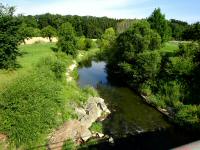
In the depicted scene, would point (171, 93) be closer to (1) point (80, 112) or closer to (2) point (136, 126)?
(2) point (136, 126)

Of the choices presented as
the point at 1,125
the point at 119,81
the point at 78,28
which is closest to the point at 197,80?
the point at 119,81

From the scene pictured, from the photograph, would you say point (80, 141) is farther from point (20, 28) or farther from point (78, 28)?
point (78, 28)

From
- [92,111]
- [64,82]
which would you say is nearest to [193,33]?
[64,82]

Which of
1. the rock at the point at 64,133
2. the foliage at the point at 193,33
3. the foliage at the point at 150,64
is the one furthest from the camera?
the foliage at the point at 193,33

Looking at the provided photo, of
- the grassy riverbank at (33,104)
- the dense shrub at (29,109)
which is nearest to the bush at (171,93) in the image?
the grassy riverbank at (33,104)

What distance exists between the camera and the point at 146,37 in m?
51.1

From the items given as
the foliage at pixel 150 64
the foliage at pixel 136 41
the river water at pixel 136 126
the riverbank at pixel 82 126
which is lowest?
the river water at pixel 136 126

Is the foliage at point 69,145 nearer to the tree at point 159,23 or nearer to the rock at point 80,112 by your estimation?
the rock at point 80,112

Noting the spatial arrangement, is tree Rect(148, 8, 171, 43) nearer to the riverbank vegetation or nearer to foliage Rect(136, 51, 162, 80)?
the riverbank vegetation

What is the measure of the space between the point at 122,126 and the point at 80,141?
6.31 metres

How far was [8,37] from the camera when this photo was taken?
3900 centimetres

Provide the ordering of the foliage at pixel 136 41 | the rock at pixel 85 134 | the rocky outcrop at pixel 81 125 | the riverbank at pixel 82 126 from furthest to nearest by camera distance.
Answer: the foliage at pixel 136 41 < the rock at pixel 85 134 < the riverbank at pixel 82 126 < the rocky outcrop at pixel 81 125

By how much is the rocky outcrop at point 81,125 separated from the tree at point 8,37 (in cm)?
1285

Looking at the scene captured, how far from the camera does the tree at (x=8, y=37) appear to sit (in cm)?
3903
